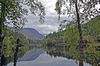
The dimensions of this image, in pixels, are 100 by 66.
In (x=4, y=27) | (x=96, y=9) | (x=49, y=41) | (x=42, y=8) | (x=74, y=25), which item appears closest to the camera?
(x=96, y=9)

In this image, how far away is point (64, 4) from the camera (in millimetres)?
7523

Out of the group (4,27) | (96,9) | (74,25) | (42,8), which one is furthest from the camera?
(74,25)

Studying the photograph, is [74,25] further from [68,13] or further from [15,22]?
[15,22]

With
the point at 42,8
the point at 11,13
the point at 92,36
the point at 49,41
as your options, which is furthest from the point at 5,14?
the point at 49,41

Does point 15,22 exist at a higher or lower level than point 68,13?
lower

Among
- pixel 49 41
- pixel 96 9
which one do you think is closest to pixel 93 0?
pixel 96 9

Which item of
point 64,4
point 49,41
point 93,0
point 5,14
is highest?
point 64,4

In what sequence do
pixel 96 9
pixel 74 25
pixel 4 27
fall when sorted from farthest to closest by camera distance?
1. pixel 74 25
2. pixel 4 27
3. pixel 96 9

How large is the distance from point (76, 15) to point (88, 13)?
12.5 ft

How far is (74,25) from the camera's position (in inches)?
287

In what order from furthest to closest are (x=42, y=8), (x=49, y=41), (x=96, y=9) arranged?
(x=49, y=41) → (x=42, y=8) → (x=96, y=9)

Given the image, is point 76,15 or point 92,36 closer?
point 92,36

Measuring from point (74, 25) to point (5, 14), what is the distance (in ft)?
16.3

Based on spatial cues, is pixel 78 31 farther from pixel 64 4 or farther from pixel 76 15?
pixel 64 4
